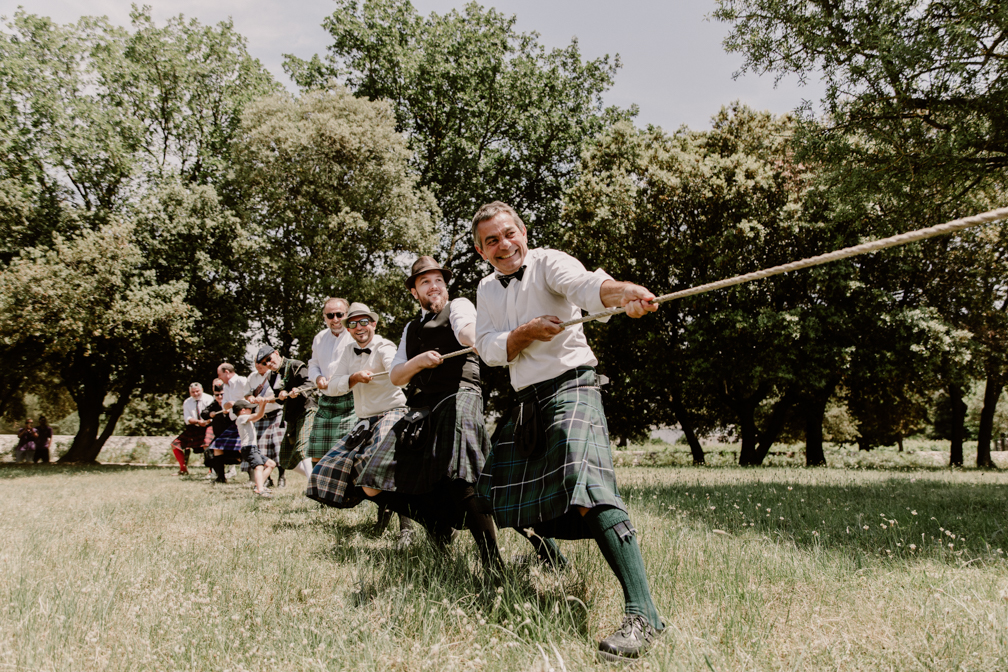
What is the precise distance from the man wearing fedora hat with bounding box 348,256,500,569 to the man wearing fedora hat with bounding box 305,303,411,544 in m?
0.37

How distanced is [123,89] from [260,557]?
21.7 metres

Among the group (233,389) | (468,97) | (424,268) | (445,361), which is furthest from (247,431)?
(468,97)

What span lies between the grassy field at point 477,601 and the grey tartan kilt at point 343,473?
332 mm

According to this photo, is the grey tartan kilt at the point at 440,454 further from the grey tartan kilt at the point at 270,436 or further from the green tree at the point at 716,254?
the green tree at the point at 716,254

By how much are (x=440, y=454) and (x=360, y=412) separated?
1.68 meters

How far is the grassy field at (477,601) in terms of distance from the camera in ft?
7.76

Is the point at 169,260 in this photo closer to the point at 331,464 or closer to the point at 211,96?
the point at 211,96

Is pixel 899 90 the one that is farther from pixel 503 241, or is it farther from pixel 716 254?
pixel 716 254

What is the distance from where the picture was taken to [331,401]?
636 centimetres

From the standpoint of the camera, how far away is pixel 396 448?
165 inches

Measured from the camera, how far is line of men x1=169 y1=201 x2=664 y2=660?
2559mm

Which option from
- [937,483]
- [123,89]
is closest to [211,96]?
[123,89]

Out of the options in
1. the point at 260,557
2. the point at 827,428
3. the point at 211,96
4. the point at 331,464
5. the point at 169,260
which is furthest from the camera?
the point at 827,428

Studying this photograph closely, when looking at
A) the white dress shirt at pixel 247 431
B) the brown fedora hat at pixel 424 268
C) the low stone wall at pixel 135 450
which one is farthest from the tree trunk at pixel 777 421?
the low stone wall at pixel 135 450
